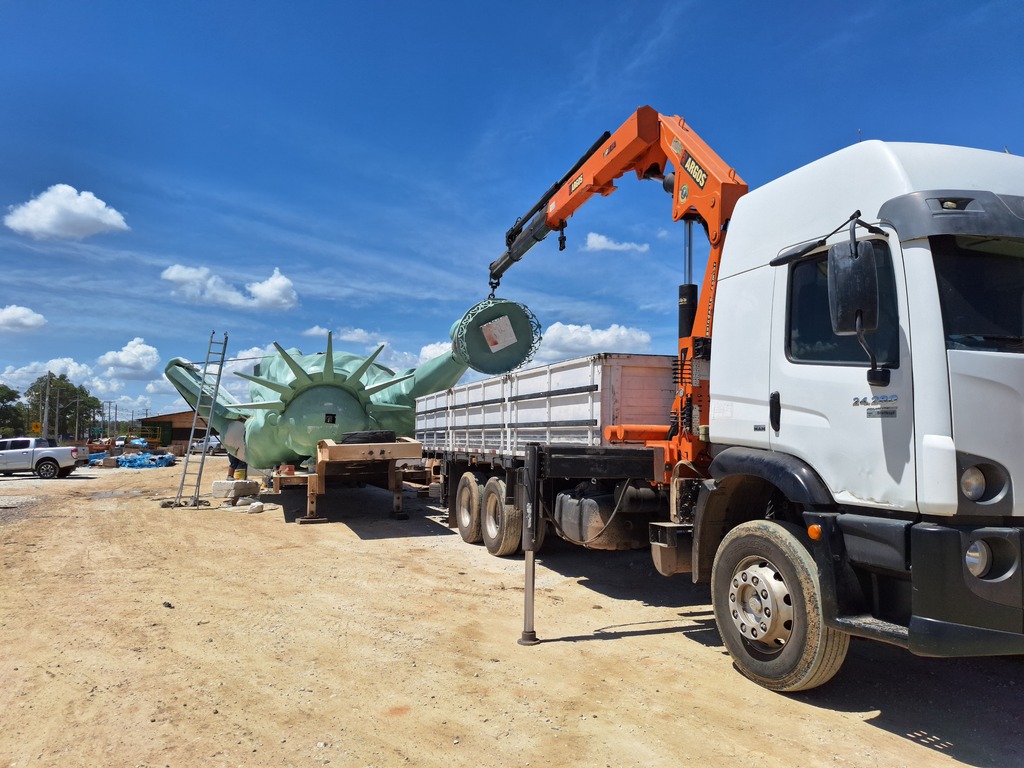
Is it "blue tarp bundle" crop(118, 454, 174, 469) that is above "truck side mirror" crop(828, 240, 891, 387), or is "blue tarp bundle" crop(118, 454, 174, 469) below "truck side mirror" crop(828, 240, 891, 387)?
below

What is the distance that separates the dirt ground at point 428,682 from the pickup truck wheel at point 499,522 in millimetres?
848

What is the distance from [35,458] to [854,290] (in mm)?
31097

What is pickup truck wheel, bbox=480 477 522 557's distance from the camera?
905 centimetres

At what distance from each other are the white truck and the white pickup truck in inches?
1095

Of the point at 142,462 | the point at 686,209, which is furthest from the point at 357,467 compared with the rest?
the point at 142,462

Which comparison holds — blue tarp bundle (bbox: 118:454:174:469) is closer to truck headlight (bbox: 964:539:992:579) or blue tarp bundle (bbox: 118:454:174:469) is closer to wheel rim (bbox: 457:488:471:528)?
wheel rim (bbox: 457:488:471:528)

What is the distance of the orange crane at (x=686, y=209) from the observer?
18.6 ft

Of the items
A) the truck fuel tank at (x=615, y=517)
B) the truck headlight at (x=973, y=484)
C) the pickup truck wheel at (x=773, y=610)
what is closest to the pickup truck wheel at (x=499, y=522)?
the truck fuel tank at (x=615, y=517)

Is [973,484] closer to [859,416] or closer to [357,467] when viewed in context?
[859,416]

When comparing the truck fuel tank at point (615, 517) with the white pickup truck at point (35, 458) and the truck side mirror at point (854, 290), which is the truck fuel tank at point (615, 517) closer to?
the truck side mirror at point (854, 290)

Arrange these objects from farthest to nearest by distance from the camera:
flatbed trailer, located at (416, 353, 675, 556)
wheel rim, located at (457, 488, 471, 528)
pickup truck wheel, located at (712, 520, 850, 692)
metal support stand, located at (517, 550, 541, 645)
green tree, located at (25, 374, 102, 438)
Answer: green tree, located at (25, 374, 102, 438), wheel rim, located at (457, 488, 471, 528), flatbed trailer, located at (416, 353, 675, 556), metal support stand, located at (517, 550, 541, 645), pickup truck wheel, located at (712, 520, 850, 692)

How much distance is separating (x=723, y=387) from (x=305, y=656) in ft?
12.1

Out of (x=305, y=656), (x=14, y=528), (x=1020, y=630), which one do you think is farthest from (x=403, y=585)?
(x=14, y=528)

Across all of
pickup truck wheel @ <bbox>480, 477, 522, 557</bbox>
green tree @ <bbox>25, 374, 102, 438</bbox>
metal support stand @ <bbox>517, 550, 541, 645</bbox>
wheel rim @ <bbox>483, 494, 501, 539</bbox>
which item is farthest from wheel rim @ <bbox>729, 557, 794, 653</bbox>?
green tree @ <bbox>25, 374, 102, 438</bbox>
